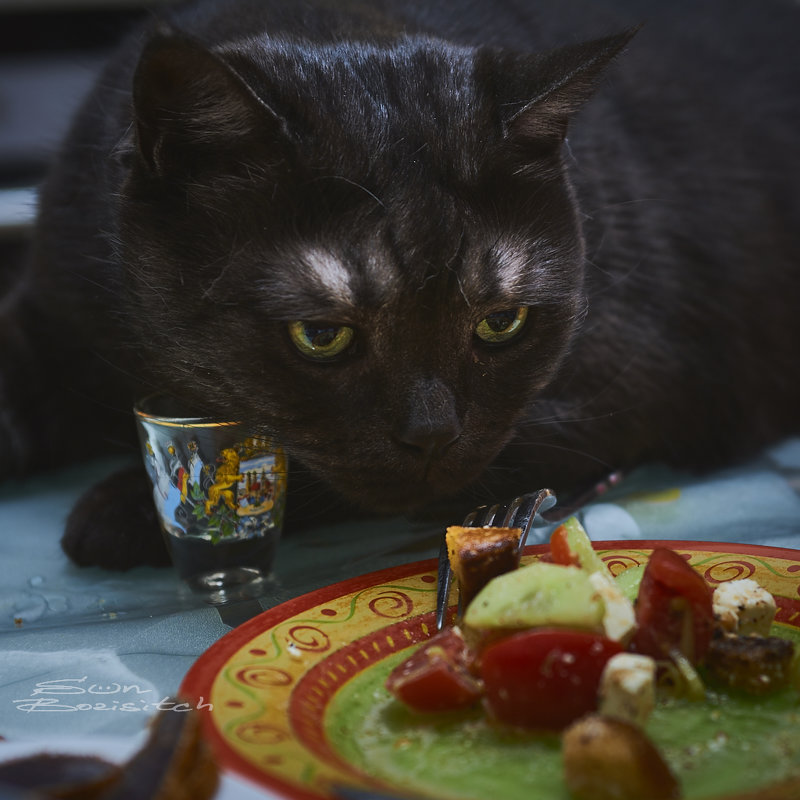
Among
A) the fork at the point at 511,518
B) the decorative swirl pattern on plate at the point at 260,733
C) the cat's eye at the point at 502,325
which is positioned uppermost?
the cat's eye at the point at 502,325

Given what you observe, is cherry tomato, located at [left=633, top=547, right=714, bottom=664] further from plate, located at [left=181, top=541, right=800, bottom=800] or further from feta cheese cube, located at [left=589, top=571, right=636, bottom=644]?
plate, located at [left=181, top=541, right=800, bottom=800]

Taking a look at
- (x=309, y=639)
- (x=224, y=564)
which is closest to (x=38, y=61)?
(x=224, y=564)

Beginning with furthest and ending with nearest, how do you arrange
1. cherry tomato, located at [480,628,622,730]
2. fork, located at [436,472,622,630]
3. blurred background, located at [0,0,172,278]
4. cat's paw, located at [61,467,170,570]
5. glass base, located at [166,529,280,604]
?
blurred background, located at [0,0,172,278] < cat's paw, located at [61,467,170,570] < glass base, located at [166,529,280,604] < fork, located at [436,472,622,630] < cherry tomato, located at [480,628,622,730]

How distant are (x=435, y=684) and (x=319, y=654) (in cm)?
12

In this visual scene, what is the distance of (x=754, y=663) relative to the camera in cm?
74

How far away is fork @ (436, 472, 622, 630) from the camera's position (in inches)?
36.2

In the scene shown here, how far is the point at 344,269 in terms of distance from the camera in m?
0.93

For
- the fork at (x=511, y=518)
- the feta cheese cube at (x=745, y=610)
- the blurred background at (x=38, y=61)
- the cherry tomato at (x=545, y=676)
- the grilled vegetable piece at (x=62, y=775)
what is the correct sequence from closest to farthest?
the grilled vegetable piece at (x=62, y=775), the cherry tomato at (x=545, y=676), the feta cheese cube at (x=745, y=610), the fork at (x=511, y=518), the blurred background at (x=38, y=61)

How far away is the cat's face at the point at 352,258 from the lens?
3.09 feet

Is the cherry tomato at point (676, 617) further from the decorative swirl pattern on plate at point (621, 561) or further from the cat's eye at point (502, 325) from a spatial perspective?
the cat's eye at point (502, 325)

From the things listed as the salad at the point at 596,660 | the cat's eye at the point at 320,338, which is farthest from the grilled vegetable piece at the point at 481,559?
the cat's eye at the point at 320,338

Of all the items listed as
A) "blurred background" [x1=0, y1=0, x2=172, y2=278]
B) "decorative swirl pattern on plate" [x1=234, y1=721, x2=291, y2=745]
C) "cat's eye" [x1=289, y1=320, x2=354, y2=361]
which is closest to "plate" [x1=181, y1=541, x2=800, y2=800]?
"decorative swirl pattern on plate" [x1=234, y1=721, x2=291, y2=745]

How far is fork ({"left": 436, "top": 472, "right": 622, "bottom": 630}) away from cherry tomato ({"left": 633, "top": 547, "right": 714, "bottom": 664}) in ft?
0.53

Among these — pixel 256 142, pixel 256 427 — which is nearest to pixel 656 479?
pixel 256 427
